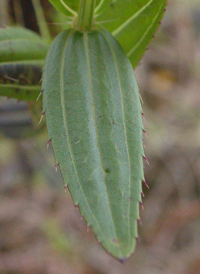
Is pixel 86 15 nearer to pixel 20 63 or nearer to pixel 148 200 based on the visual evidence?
pixel 20 63

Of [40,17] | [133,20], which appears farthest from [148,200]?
[133,20]

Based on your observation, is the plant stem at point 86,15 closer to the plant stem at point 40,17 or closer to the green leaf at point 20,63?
the green leaf at point 20,63

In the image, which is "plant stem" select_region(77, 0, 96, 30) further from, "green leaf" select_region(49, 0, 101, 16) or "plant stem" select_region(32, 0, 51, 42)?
"plant stem" select_region(32, 0, 51, 42)

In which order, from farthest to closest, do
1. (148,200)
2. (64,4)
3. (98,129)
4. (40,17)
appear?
(148,200)
(40,17)
(64,4)
(98,129)

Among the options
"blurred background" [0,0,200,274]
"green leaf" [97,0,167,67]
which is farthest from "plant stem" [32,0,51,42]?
"blurred background" [0,0,200,274]

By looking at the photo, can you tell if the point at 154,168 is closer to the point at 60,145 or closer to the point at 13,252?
the point at 13,252

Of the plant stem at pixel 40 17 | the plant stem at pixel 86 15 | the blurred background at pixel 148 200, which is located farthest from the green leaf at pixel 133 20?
the blurred background at pixel 148 200
